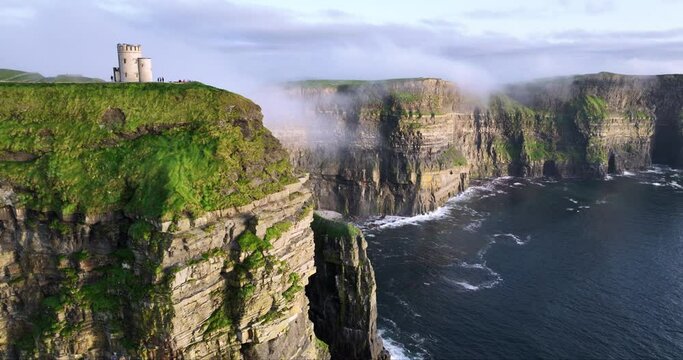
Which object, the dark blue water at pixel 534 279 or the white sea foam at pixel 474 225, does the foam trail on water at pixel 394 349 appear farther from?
the white sea foam at pixel 474 225

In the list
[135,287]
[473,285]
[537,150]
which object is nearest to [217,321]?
[135,287]

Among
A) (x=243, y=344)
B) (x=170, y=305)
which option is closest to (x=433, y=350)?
(x=243, y=344)

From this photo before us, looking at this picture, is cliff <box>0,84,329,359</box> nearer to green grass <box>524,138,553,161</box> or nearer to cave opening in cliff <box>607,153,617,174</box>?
green grass <box>524,138,553,161</box>

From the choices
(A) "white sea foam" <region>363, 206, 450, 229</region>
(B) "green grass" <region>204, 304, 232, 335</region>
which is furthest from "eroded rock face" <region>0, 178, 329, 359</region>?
(A) "white sea foam" <region>363, 206, 450, 229</region>

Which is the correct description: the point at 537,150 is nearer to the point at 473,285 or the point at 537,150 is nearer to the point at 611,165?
the point at 611,165

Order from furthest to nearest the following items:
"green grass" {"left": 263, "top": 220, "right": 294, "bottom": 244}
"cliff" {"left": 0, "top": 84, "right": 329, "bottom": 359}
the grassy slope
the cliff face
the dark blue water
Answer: the cliff face
the dark blue water
the grassy slope
"green grass" {"left": 263, "top": 220, "right": 294, "bottom": 244}
"cliff" {"left": 0, "top": 84, "right": 329, "bottom": 359}

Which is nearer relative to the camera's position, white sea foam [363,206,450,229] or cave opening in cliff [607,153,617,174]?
white sea foam [363,206,450,229]

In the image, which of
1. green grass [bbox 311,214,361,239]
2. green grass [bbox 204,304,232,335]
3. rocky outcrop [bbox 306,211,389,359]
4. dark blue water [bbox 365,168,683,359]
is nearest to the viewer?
green grass [bbox 204,304,232,335]

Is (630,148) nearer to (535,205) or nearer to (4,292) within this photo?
(535,205)

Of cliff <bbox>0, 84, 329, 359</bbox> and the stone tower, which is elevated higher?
the stone tower
